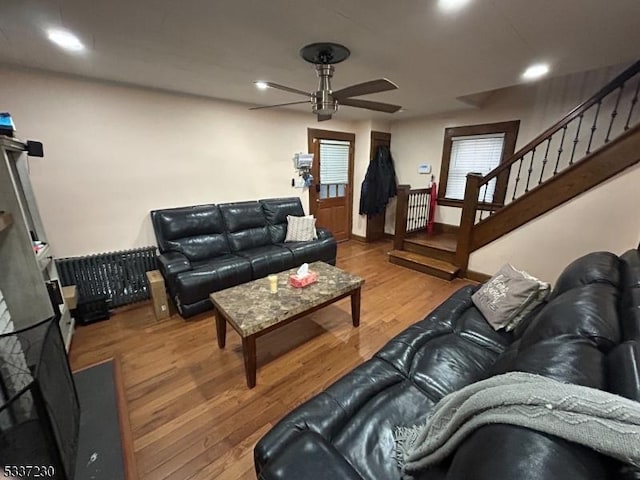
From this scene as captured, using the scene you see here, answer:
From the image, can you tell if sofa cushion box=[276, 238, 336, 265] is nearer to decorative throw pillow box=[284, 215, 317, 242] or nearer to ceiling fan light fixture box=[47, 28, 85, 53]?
decorative throw pillow box=[284, 215, 317, 242]

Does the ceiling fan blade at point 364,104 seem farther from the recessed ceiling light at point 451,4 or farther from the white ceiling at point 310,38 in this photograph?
the recessed ceiling light at point 451,4

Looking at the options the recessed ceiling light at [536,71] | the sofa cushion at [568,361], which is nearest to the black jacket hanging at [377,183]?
the recessed ceiling light at [536,71]

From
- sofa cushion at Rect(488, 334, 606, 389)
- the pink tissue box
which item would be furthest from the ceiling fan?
sofa cushion at Rect(488, 334, 606, 389)

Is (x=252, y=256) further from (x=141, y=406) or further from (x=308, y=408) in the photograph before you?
(x=308, y=408)

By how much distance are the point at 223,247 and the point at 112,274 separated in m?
1.17

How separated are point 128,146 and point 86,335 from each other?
195cm

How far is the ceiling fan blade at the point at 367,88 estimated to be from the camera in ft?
5.77

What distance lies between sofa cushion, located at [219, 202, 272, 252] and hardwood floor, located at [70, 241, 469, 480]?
105 cm

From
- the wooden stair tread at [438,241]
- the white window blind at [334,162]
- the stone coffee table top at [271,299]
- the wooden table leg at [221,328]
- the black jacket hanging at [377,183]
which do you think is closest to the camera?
the stone coffee table top at [271,299]

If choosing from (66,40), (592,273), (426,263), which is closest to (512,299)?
(592,273)

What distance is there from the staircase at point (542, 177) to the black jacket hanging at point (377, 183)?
2.35 ft

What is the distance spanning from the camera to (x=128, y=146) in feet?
9.62

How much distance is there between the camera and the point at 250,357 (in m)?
1.84

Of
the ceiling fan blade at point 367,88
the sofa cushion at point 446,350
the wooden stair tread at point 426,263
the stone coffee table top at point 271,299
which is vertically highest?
the ceiling fan blade at point 367,88
